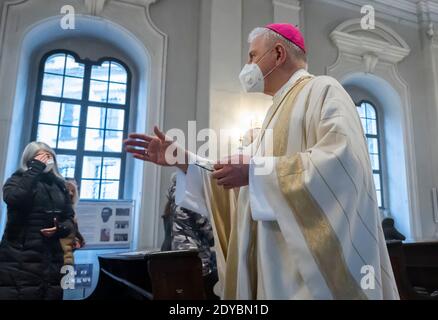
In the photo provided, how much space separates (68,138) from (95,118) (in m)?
0.49

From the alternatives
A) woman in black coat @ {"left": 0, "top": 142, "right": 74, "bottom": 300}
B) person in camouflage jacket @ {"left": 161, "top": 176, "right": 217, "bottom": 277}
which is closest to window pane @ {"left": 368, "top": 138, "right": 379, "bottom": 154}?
person in camouflage jacket @ {"left": 161, "top": 176, "right": 217, "bottom": 277}

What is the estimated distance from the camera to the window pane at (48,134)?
5.32 m

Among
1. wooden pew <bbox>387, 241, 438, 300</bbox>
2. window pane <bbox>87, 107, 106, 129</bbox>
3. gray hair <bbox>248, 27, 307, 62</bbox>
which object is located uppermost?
window pane <bbox>87, 107, 106, 129</bbox>

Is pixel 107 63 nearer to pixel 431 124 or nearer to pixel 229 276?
pixel 229 276

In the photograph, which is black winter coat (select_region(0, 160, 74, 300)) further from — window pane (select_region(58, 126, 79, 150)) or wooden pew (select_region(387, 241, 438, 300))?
wooden pew (select_region(387, 241, 438, 300))

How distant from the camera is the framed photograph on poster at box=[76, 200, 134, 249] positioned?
15.1ft

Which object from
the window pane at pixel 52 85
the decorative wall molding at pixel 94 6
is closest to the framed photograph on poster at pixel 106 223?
the window pane at pixel 52 85

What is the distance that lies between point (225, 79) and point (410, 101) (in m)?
4.06

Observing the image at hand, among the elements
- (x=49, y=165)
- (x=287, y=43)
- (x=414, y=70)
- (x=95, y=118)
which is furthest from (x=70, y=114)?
(x=414, y=70)

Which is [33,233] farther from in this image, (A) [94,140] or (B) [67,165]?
(A) [94,140]

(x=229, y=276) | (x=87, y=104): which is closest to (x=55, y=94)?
(x=87, y=104)

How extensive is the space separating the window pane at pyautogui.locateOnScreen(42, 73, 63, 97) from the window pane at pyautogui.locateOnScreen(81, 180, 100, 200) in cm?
138

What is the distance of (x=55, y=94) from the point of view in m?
5.47

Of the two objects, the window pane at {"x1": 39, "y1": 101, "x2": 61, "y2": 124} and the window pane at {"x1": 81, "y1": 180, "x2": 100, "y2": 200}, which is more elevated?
the window pane at {"x1": 39, "y1": 101, "x2": 61, "y2": 124}
